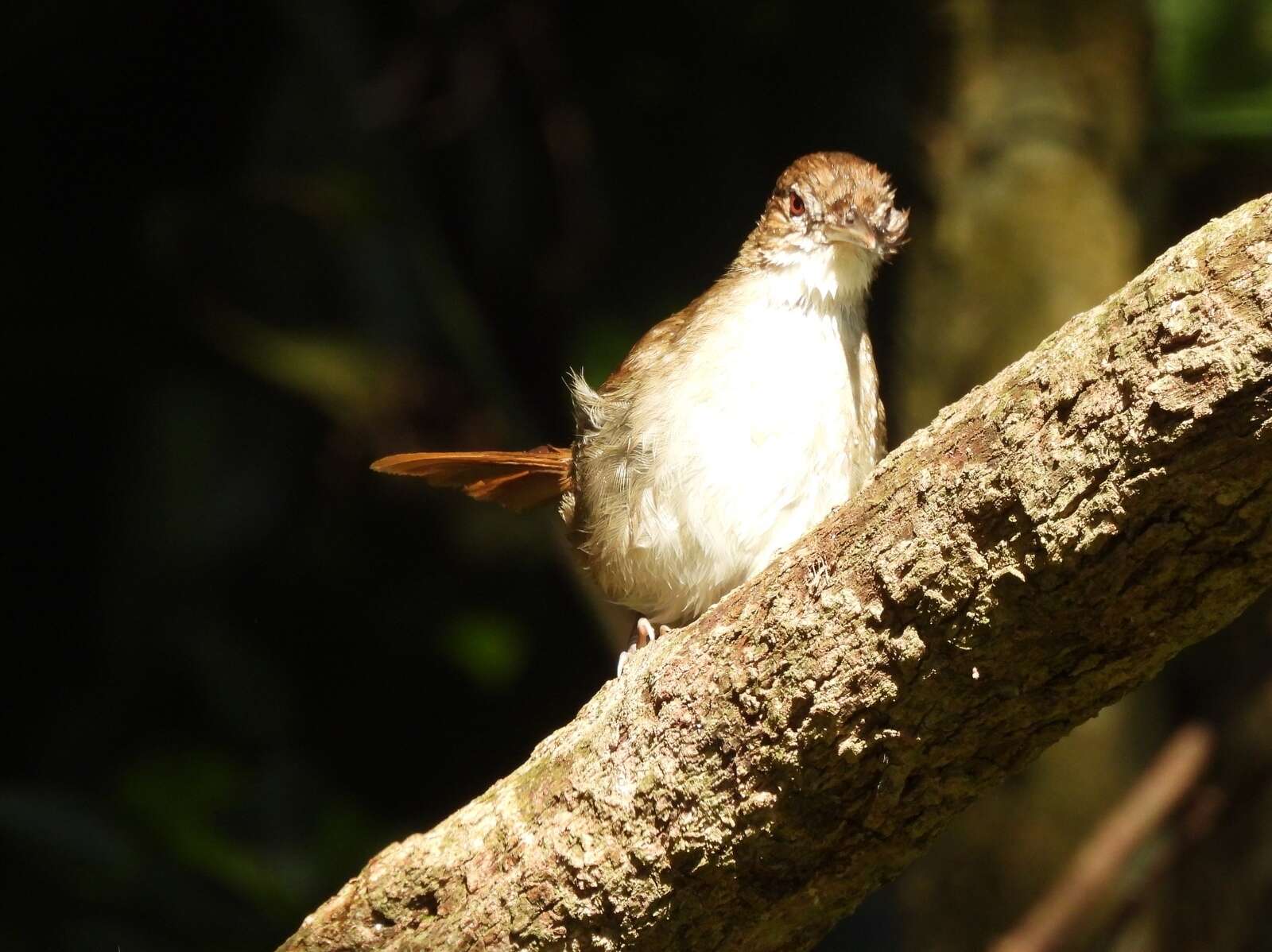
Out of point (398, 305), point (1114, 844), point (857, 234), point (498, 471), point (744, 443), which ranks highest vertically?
point (398, 305)

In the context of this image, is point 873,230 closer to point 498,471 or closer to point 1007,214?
point 498,471

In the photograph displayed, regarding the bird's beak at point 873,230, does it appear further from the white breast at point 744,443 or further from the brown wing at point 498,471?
the brown wing at point 498,471

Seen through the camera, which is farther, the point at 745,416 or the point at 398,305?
the point at 398,305

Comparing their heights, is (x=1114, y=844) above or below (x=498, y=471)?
below

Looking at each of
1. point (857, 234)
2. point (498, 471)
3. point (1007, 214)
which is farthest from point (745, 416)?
point (1007, 214)

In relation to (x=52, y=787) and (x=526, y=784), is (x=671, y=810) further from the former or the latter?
(x=52, y=787)

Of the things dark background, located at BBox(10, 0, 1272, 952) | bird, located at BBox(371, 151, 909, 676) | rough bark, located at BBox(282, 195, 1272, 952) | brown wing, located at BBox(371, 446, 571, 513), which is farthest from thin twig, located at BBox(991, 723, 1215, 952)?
rough bark, located at BBox(282, 195, 1272, 952)

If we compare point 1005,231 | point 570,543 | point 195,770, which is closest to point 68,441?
point 195,770

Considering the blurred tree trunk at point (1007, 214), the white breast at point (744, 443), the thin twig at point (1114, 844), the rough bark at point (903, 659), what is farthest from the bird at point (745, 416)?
the blurred tree trunk at point (1007, 214)
